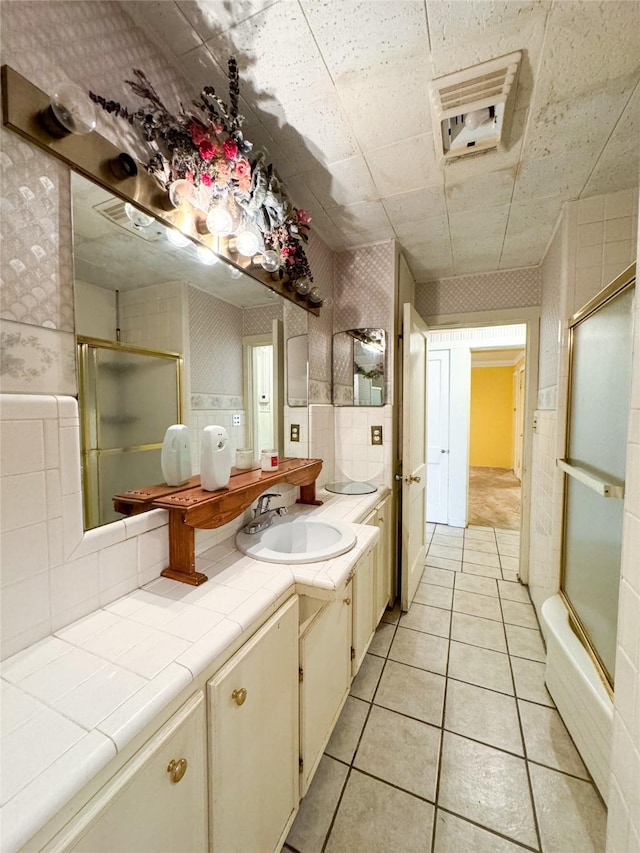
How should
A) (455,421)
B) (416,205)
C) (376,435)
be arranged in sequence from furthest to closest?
(455,421) → (376,435) → (416,205)

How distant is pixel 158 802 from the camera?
0.57 meters

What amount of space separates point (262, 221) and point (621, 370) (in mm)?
1462

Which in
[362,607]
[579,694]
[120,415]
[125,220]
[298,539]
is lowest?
[579,694]

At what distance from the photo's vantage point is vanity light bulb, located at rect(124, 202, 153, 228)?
3.03 feet

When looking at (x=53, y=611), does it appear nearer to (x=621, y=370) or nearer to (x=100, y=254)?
(x=100, y=254)

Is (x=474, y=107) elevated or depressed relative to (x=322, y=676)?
elevated

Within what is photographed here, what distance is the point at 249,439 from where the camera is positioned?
4.83 ft

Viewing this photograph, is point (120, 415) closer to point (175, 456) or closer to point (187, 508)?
point (175, 456)

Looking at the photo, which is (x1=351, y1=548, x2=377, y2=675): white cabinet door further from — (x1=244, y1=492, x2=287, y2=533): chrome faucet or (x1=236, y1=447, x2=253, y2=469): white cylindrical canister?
(x1=236, y1=447, x2=253, y2=469): white cylindrical canister

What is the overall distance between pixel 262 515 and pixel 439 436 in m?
2.79

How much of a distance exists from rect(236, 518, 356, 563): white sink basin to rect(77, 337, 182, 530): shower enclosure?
41 centimetres

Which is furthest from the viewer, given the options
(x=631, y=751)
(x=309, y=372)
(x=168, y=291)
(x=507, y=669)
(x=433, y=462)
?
(x=433, y=462)

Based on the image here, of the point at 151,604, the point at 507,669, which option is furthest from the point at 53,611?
the point at 507,669

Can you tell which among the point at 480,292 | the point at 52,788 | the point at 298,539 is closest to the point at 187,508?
the point at 52,788
